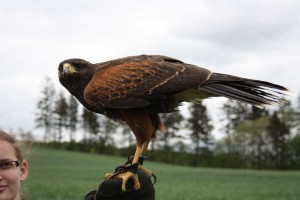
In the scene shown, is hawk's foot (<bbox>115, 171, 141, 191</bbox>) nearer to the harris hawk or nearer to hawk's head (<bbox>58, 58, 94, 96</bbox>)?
the harris hawk

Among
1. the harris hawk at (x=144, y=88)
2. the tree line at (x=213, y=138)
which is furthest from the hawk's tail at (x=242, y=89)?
the tree line at (x=213, y=138)

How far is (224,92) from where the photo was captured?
9.36 ft

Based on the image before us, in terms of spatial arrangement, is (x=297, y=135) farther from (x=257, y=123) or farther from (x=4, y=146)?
(x=4, y=146)

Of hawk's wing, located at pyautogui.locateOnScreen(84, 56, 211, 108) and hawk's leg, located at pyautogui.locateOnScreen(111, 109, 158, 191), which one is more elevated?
hawk's wing, located at pyautogui.locateOnScreen(84, 56, 211, 108)

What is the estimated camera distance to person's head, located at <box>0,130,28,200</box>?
2.48 m

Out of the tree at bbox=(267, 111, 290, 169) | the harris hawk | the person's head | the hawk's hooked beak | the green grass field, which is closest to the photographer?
the person's head

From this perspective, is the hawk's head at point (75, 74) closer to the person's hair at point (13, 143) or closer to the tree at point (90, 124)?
the person's hair at point (13, 143)

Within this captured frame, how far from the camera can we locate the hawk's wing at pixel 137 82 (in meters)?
2.69

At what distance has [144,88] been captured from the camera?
2.76m

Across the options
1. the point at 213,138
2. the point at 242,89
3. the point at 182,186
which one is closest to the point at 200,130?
the point at 213,138

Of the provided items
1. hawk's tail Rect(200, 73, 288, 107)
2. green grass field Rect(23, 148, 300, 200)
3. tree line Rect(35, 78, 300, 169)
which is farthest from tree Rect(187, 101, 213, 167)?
hawk's tail Rect(200, 73, 288, 107)

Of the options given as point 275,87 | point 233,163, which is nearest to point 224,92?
point 275,87

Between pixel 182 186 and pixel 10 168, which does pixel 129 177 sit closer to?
pixel 10 168

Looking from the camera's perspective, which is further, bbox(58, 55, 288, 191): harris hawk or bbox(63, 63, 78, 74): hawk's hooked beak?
bbox(63, 63, 78, 74): hawk's hooked beak
